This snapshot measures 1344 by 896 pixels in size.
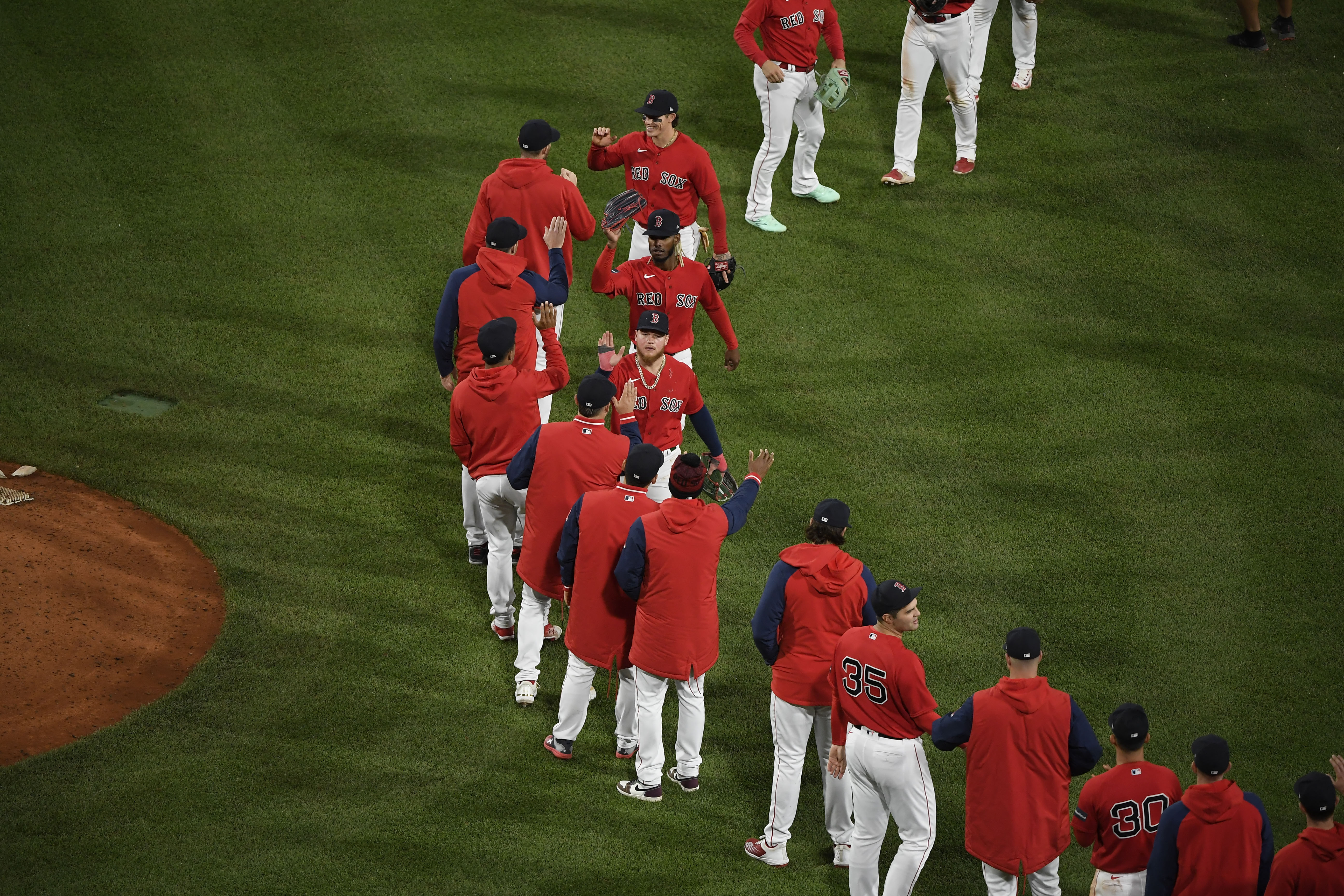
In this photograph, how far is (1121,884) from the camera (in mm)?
5570

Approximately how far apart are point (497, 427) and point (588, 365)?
288 cm

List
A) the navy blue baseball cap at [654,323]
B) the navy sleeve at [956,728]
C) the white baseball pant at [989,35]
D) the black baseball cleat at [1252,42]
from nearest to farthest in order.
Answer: the navy sleeve at [956,728]
the navy blue baseball cap at [654,323]
the white baseball pant at [989,35]
the black baseball cleat at [1252,42]

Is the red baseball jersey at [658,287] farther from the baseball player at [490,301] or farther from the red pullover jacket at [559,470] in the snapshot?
the red pullover jacket at [559,470]

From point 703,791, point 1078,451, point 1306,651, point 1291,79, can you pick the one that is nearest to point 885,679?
point 703,791

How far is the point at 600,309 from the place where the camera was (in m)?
10.6

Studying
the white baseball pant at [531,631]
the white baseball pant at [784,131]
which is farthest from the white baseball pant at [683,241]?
the white baseball pant at [531,631]

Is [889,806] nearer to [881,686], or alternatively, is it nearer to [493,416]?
[881,686]

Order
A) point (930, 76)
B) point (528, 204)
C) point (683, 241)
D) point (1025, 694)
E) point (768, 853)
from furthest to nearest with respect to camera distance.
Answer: point (930, 76) → point (683, 241) → point (528, 204) → point (768, 853) → point (1025, 694)

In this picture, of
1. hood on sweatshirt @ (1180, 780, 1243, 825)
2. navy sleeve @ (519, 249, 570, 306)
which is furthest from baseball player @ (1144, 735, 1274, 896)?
navy sleeve @ (519, 249, 570, 306)

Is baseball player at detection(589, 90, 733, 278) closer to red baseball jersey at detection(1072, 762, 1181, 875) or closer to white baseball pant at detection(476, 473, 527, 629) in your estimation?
white baseball pant at detection(476, 473, 527, 629)

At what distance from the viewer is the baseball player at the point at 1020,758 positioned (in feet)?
17.7

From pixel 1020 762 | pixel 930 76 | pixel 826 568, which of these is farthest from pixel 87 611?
pixel 930 76

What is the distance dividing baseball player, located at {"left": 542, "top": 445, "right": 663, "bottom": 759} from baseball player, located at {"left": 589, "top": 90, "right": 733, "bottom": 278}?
2850 millimetres

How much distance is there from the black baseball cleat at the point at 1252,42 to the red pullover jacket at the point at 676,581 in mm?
9962
